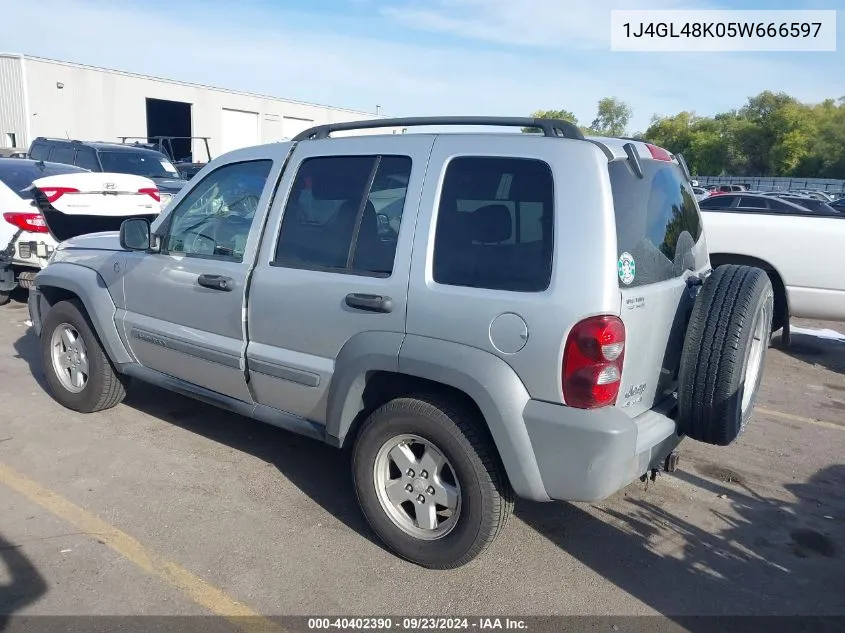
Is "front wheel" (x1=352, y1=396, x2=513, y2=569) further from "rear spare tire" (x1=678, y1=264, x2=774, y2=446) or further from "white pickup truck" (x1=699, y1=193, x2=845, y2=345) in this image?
"white pickup truck" (x1=699, y1=193, x2=845, y2=345)

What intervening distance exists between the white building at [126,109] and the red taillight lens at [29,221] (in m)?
25.5

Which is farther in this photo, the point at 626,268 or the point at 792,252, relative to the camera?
the point at 792,252

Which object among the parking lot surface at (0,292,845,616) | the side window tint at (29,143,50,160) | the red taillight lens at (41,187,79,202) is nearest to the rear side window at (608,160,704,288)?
the parking lot surface at (0,292,845,616)

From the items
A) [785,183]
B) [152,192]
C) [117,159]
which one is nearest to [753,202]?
[117,159]

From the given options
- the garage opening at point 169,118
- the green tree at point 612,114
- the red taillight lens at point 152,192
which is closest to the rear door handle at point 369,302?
the red taillight lens at point 152,192

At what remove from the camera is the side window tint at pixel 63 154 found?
1318cm

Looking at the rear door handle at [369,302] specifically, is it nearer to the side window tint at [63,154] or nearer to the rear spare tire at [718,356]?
the rear spare tire at [718,356]

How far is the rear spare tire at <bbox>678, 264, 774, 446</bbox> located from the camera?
3.14 metres

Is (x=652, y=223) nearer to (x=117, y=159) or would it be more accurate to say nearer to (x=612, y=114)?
(x=117, y=159)

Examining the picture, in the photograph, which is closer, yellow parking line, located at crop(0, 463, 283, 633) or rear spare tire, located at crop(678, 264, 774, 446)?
yellow parking line, located at crop(0, 463, 283, 633)

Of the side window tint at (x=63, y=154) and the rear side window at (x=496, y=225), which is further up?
the side window tint at (x=63, y=154)

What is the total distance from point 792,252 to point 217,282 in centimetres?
569

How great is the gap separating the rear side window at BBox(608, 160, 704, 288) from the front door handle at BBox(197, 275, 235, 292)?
2.11 meters

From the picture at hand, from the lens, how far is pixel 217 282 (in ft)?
13.0
